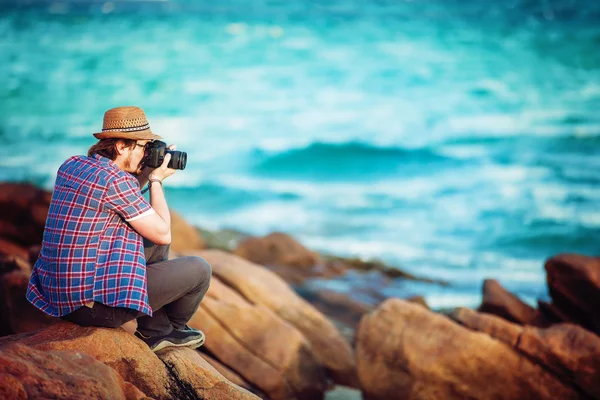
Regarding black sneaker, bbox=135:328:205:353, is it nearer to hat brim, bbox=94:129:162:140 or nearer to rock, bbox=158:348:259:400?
rock, bbox=158:348:259:400

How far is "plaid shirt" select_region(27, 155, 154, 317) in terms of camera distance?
3.40 m

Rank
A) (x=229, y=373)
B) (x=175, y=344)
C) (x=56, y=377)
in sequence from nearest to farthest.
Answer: (x=56, y=377) < (x=175, y=344) < (x=229, y=373)

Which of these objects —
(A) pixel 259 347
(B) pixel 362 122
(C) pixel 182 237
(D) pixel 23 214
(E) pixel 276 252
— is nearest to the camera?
(A) pixel 259 347

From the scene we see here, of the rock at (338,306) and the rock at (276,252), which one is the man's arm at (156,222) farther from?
the rock at (276,252)

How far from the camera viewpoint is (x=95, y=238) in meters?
3.44

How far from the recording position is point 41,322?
5188 mm

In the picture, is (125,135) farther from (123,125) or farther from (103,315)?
(103,315)

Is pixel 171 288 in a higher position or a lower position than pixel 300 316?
higher

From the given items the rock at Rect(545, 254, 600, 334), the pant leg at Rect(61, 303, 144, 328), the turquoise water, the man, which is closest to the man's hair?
the man

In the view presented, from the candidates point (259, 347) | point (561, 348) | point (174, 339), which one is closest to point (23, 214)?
point (259, 347)

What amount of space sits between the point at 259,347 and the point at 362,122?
2099 cm

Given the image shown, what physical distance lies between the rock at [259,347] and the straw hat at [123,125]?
2246mm

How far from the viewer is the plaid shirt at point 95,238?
3.40m

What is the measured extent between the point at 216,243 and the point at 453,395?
609 cm
